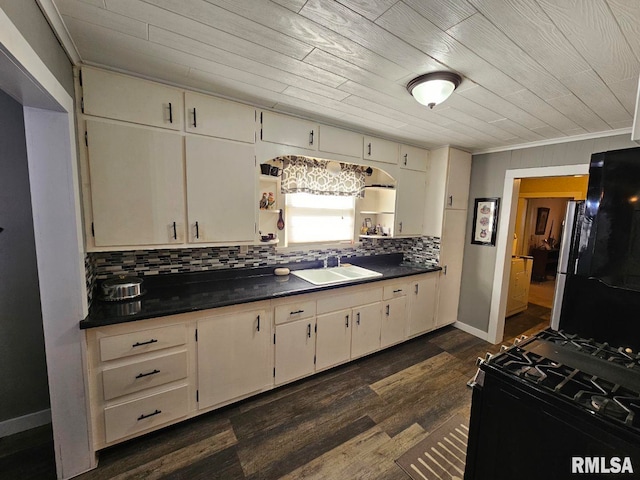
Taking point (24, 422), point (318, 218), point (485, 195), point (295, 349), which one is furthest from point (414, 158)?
point (24, 422)

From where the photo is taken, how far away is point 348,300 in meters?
2.51

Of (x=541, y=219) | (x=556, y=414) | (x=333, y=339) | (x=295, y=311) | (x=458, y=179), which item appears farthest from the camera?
(x=541, y=219)

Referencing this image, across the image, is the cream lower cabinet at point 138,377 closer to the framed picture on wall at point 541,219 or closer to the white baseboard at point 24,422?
the white baseboard at point 24,422

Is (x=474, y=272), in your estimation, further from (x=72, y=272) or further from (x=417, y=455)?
(x=72, y=272)

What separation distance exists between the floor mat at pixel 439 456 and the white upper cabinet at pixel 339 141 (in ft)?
7.82

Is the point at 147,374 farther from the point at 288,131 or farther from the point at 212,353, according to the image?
the point at 288,131

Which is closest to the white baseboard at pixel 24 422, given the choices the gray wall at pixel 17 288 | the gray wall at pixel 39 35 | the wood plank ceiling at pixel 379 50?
the gray wall at pixel 17 288

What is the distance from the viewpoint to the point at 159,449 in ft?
5.53

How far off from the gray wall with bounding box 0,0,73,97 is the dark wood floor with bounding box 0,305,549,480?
6.99 feet

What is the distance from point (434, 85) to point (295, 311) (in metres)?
1.84

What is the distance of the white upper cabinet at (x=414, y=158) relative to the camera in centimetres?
303

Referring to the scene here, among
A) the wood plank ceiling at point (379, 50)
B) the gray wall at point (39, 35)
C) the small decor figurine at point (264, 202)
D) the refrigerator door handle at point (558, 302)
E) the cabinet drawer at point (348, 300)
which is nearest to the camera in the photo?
the gray wall at point (39, 35)

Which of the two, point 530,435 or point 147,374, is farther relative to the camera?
point 147,374

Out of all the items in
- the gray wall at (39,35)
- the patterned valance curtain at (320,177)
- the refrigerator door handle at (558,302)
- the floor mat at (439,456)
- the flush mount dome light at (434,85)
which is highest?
the flush mount dome light at (434,85)
